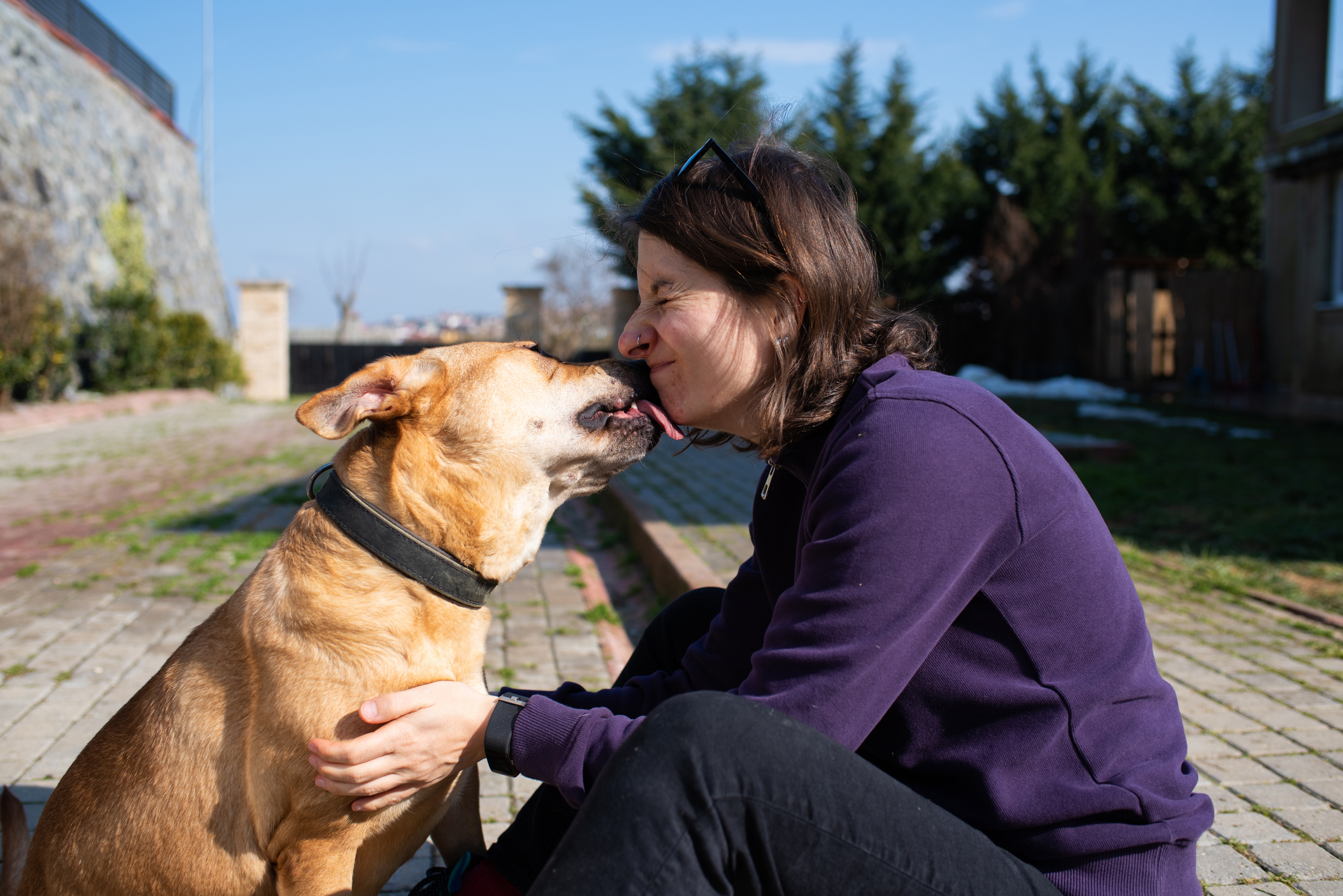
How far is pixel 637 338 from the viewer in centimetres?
225

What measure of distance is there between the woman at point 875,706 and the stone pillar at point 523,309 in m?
21.7

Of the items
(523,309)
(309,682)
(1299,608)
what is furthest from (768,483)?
(523,309)

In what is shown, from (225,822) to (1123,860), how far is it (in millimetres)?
1751

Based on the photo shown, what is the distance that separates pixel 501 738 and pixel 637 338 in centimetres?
100

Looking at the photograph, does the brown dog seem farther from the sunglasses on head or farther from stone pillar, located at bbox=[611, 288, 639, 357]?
stone pillar, located at bbox=[611, 288, 639, 357]

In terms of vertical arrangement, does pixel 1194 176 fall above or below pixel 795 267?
above

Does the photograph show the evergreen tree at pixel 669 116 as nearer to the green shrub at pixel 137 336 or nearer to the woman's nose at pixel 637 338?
the green shrub at pixel 137 336

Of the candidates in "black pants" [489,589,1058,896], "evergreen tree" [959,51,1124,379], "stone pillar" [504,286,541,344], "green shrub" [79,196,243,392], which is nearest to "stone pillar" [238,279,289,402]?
"green shrub" [79,196,243,392]

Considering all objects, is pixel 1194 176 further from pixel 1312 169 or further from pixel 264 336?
pixel 264 336

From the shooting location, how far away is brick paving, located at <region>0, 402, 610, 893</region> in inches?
134

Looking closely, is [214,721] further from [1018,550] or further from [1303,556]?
[1303,556]

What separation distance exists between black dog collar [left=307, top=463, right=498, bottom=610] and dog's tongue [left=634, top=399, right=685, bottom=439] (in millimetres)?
638

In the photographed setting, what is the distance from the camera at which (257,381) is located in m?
24.0

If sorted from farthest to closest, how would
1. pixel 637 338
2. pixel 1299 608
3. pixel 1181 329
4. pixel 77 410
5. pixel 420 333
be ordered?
pixel 420 333 → pixel 1181 329 → pixel 77 410 → pixel 1299 608 → pixel 637 338
